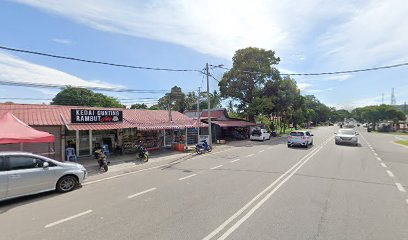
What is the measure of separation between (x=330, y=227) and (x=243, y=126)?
29.6m

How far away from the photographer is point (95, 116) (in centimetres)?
1639

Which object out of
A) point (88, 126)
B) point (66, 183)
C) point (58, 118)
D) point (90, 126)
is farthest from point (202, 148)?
point (66, 183)

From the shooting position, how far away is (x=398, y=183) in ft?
30.8

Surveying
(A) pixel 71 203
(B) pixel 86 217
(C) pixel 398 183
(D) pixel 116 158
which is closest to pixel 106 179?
(A) pixel 71 203

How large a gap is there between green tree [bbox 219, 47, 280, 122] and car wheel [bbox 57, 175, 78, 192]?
30.8m

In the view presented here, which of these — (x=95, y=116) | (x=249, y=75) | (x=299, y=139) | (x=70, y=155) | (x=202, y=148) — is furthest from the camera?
(x=249, y=75)

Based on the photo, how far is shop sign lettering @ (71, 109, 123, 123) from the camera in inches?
606

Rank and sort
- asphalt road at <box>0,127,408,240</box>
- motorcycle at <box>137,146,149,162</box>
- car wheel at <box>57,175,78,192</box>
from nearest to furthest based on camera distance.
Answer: asphalt road at <box>0,127,408,240</box> < car wheel at <box>57,175,78,192</box> < motorcycle at <box>137,146,149,162</box>

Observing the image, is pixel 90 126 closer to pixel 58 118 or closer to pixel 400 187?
pixel 58 118

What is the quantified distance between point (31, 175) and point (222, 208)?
241 inches

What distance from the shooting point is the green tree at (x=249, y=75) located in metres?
37.9

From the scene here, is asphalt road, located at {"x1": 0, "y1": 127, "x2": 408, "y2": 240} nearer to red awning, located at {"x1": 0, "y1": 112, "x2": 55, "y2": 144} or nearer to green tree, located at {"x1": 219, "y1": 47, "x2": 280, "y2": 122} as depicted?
red awning, located at {"x1": 0, "y1": 112, "x2": 55, "y2": 144}

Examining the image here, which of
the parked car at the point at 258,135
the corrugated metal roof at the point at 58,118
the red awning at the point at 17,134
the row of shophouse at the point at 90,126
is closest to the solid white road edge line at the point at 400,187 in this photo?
the red awning at the point at 17,134

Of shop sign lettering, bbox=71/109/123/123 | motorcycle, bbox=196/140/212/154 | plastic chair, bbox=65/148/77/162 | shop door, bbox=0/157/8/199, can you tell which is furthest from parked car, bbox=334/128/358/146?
shop door, bbox=0/157/8/199
